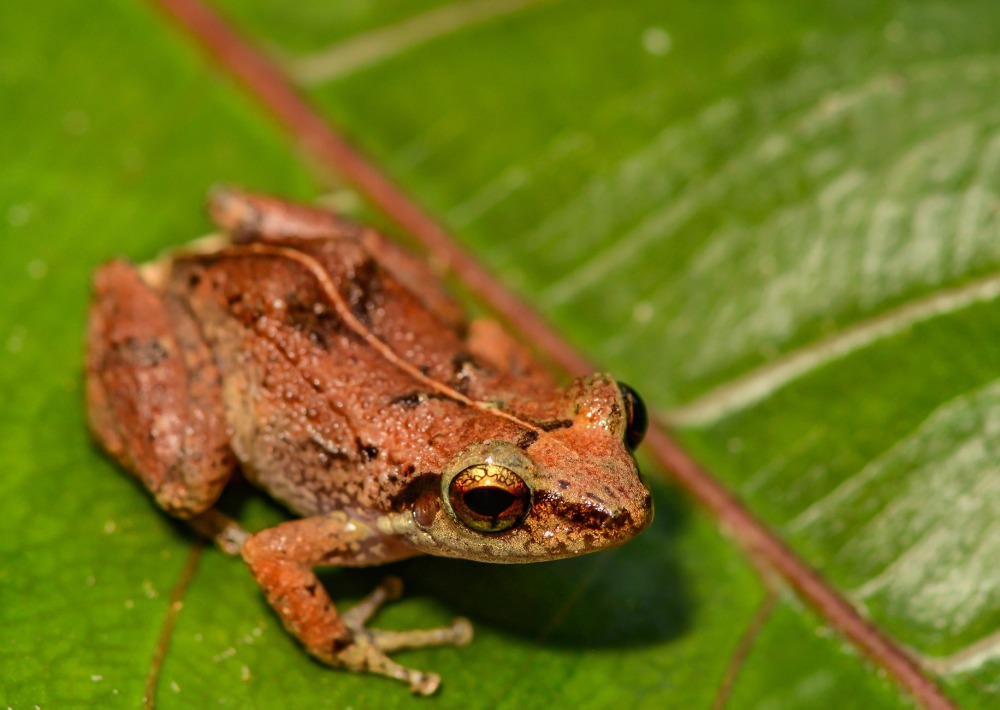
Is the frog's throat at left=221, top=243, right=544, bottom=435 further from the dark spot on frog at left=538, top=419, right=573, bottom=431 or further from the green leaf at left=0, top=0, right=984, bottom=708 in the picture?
the green leaf at left=0, top=0, right=984, bottom=708

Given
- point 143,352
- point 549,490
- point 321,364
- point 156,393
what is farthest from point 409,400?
point 143,352

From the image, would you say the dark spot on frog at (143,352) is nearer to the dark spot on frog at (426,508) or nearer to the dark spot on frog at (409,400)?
the dark spot on frog at (409,400)

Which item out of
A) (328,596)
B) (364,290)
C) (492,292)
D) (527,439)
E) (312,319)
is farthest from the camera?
(492,292)

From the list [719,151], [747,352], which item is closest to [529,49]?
[719,151]

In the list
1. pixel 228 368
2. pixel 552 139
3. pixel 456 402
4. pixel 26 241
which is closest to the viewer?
pixel 456 402

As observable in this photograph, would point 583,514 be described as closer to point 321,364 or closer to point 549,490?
point 549,490

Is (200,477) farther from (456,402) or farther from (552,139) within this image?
(552,139)

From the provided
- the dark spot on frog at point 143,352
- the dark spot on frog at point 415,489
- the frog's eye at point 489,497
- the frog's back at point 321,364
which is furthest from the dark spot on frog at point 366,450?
the dark spot on frog at point 143,352
